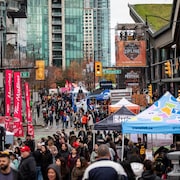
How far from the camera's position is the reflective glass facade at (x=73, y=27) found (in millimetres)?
151125

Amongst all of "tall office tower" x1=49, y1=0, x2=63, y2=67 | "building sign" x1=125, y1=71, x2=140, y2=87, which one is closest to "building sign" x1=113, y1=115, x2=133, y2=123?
"building sign" x1=125, y1=71, x2=140, y2=87

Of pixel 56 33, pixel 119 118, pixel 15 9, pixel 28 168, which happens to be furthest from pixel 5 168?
pixel 56 33

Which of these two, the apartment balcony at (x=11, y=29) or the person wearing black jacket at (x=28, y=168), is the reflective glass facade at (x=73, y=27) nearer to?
the apartment balcony at (x=11, y=29)

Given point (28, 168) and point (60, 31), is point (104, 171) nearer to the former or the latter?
point (28, 168)

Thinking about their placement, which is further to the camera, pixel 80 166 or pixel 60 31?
pixel 60 31

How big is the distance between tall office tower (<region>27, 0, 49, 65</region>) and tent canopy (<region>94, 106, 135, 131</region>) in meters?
133

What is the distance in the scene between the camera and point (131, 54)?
55.2 metres

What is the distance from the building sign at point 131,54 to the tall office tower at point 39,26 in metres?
98.9

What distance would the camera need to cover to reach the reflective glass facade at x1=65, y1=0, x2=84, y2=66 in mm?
151125

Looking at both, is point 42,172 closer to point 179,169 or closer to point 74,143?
point 74,143

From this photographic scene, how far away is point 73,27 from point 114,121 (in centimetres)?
13306

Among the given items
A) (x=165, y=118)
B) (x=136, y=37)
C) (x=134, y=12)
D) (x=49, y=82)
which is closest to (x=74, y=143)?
(x=165, y=118)

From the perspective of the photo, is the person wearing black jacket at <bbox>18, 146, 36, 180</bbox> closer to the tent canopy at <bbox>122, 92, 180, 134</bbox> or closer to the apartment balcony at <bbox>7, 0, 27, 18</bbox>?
the tent canopy at <bbox>122, 92, 180, 134</bbox>

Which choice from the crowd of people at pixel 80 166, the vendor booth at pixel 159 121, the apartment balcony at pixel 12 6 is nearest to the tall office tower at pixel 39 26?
the apartment balcony at pixel 12 6
